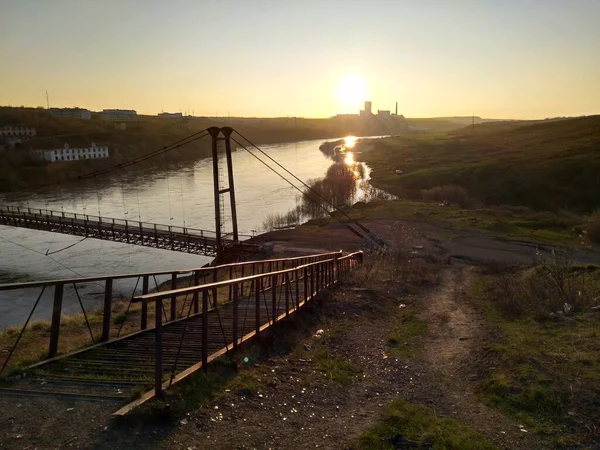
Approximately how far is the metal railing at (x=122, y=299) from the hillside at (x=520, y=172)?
40.2 metres

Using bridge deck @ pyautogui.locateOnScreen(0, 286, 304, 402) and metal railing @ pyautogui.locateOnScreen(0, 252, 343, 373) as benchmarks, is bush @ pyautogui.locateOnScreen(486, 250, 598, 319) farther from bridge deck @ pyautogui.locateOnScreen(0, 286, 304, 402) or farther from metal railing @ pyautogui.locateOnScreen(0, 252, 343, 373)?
bridge deck @ pyautogui.locateOnScreen(0, 286, 304, 402)

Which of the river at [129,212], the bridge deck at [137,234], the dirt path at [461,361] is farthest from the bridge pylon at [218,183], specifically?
the dirt path at [461,361]

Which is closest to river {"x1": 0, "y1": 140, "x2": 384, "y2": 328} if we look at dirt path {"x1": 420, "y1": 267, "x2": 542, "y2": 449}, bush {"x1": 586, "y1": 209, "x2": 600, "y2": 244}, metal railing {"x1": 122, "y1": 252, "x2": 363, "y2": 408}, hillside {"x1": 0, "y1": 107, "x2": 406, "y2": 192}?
hillside {"x1": 0, "y1": 107, "x2": 406, "y2": 192}

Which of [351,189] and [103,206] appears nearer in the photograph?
[103,206]

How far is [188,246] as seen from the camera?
103 feet

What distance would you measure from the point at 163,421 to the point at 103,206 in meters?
51.6

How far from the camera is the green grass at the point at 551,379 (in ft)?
19.5

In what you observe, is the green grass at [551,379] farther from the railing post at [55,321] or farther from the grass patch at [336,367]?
the railing post at [55,321]

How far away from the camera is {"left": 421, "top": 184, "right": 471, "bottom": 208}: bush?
169 ft

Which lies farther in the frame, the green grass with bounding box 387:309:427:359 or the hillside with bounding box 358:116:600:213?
the hillside with bounding box 358:116:600:213

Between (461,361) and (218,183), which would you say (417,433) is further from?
(218,183)

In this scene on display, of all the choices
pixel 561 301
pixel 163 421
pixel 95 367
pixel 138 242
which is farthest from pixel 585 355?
pixel 138 242

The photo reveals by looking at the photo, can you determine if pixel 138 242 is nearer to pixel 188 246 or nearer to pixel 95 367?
pixel 188 246

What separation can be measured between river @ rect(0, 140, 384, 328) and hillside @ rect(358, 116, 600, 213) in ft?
31.9
